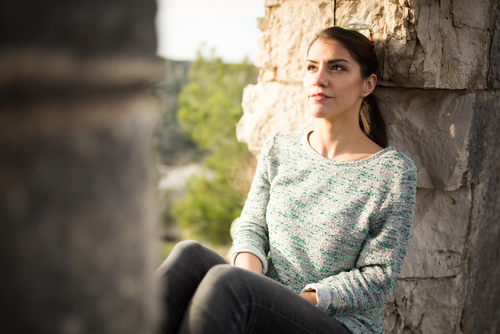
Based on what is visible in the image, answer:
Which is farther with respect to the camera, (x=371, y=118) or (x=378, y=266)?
(x=371, y=118)

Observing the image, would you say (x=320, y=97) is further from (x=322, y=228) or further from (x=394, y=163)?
(x=322, y=228)

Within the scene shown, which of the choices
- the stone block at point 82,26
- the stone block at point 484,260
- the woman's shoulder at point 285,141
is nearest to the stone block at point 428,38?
the woman's shoulder at point 285,141

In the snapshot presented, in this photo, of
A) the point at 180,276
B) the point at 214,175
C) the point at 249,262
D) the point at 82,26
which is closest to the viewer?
the point at 82,26

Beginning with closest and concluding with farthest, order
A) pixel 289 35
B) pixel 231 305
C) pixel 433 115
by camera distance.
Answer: pixel 231 305, pixel 433 115, pixel 289 35

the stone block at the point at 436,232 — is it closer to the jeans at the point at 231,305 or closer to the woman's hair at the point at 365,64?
the woman's hair at the point at 365,64

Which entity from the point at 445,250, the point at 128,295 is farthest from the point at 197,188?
the point at 128,295

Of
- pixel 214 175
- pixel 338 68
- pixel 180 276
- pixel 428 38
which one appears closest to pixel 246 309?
pixel 180 276

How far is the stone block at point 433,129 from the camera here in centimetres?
162

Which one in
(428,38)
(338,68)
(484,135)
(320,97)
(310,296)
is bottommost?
(310,296)

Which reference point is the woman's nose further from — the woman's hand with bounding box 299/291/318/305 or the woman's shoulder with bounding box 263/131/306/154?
the woman's hand with bounding box 299/291/318/305

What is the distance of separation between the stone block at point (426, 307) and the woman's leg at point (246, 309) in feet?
2.33

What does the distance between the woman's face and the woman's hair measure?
0.03 metres

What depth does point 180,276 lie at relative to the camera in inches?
46.8

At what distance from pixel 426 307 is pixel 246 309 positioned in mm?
1186
